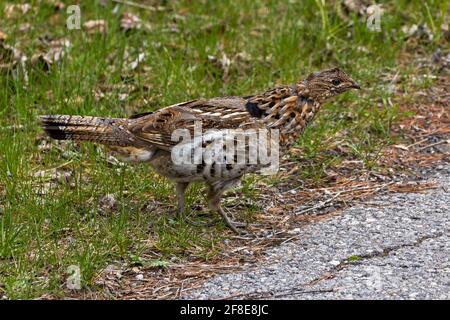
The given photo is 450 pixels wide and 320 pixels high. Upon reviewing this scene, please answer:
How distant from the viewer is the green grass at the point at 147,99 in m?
5.96

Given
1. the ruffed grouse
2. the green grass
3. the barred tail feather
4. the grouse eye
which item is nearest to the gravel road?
the green grass

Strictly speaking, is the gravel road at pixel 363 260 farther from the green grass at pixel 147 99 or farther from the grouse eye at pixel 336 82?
the grouse eye at pixel 336 82

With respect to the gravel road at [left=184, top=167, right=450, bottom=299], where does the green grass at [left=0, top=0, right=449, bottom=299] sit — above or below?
above

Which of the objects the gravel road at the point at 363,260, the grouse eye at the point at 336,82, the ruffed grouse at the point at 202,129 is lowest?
the gravel road at the point at 363,260

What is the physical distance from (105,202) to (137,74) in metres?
2.12

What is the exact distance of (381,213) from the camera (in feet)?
21.7

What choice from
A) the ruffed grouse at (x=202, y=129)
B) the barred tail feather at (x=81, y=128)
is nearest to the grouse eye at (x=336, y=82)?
the ruffed grouse at (x=202, y=129)

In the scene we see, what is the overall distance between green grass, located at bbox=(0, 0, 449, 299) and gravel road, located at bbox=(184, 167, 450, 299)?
1.68 feet

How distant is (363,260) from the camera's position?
19.1 feet

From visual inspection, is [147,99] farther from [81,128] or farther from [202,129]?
[202,129]

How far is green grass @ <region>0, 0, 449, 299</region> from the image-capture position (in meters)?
5.96

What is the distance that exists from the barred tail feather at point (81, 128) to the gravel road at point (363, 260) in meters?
1.38

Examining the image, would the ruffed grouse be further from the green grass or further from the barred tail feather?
the green grass

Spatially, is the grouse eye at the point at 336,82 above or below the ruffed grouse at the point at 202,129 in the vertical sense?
above
